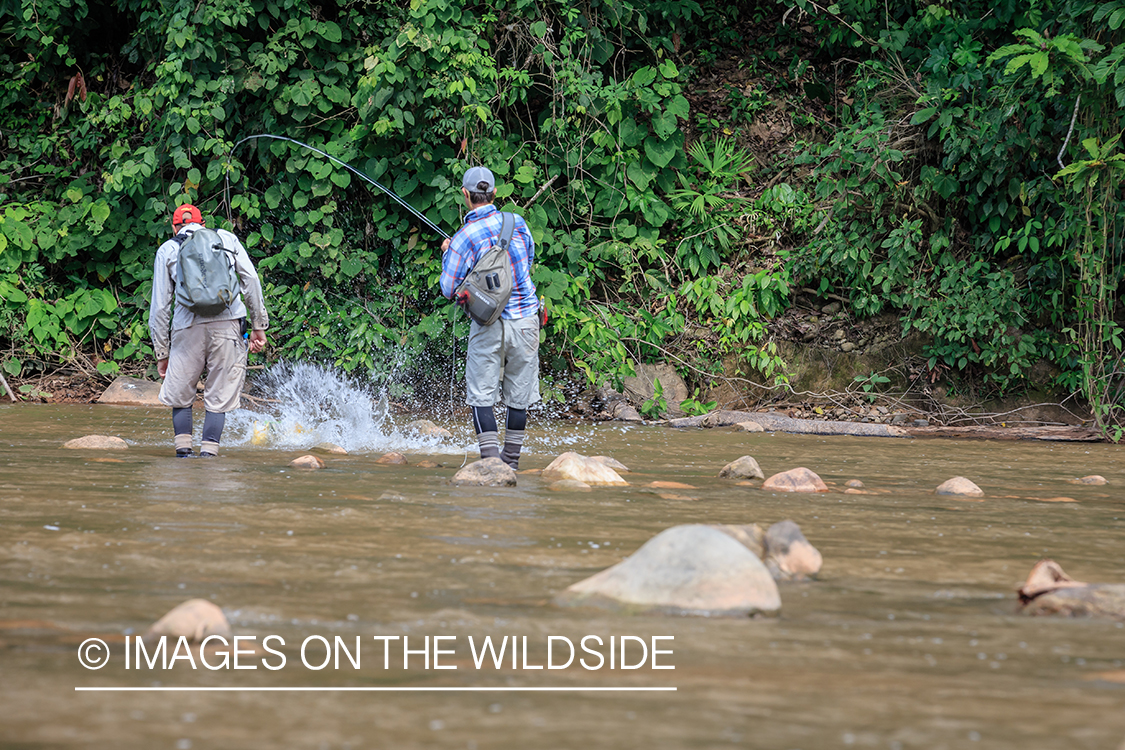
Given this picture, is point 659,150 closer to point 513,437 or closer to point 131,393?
point 513,437

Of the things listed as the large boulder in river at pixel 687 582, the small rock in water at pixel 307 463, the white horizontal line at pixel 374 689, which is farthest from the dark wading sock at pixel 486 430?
the white horizontal line at pixel 374 689

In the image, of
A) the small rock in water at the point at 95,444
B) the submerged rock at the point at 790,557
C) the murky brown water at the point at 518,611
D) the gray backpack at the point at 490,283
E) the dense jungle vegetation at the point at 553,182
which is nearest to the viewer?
the murky brown water at the point at 518,611

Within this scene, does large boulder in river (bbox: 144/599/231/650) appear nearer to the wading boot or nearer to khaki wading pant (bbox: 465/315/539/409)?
khaki wading pant (bbox: 465/315/539/409)

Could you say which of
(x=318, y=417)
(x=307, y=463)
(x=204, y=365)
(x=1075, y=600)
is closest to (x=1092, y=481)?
Answer: (x=1075, y=600)

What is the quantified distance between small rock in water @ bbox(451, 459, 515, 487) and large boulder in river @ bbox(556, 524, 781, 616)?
7.46 feet

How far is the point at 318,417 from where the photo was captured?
9.23 metres

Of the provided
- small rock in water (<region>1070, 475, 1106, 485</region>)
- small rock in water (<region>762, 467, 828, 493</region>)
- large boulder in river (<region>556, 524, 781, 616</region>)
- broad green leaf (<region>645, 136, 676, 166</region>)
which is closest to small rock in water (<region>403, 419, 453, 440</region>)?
small rock in water (<region>762, 467, 828, 493</region>)

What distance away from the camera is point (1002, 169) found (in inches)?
366

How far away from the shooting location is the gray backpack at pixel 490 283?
5645mm

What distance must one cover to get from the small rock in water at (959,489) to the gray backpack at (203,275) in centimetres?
412

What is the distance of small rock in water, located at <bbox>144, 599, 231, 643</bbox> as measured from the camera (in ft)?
7.72

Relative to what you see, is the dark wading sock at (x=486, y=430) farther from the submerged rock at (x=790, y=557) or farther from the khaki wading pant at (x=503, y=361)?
the submerged rock at (x=790, y=557)

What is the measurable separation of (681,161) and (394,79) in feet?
10.4

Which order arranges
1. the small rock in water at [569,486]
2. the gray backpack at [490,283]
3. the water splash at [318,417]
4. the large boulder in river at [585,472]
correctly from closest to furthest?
the small rock in water at [569,486], the large boulder in river at [585,472], the gray backpack at [490,283], the water splash at [318,417]
